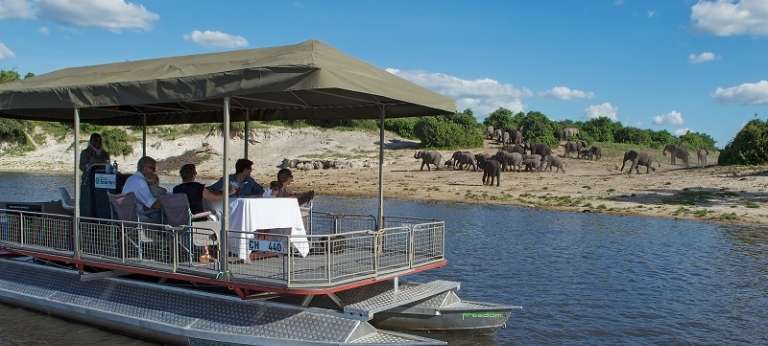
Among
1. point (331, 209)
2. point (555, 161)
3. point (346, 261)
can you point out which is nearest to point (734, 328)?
point (346, 261)

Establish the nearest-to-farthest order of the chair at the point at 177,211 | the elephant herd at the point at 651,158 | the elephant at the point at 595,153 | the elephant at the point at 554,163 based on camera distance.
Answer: the chair at the point at 177,211 → the elephant herd at the point at 651,158 → the elephant at the point at 554,163 → the elephant at the point at 595,153

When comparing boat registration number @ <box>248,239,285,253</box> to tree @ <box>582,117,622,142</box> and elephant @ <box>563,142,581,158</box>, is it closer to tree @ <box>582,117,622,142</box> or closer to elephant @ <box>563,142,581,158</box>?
elephant @ <box>563,142,581,158</box>

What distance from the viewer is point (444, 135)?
4238 cm

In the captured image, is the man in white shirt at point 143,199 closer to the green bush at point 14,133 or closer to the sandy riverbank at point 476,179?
the sandy riverbank at point 476,179

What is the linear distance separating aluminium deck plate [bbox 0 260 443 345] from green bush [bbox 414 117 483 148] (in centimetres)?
3384

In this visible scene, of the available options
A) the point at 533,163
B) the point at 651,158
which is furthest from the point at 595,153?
the point at 533,163

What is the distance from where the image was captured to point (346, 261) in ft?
27.2

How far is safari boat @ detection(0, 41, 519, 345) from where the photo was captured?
7176 millimetres

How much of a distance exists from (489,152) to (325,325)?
3509 centimetres

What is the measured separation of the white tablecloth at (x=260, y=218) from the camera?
7.93 meters

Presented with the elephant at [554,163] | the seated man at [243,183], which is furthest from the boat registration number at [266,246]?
the elephant at [554,163]

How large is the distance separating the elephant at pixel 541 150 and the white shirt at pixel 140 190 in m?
30.5

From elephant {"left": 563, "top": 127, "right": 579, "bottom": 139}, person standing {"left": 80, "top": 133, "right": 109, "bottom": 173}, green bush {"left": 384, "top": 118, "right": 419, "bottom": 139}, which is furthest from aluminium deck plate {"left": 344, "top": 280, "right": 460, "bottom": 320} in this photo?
elephant {"left": 563, "top": 127, "right": 579, "bottom": 139}

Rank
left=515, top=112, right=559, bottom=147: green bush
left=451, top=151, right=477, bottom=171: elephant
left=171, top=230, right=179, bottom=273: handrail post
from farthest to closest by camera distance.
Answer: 1. left=515, top=112, right=559, bottom=147: green bush
2. left=451, top=151, right=477, bottom=171: elephant
3. left=171, top=230, right=179, bottom=273: handrail post
